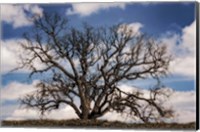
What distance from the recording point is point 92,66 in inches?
219

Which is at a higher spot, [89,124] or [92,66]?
[92,66]

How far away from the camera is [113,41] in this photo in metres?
5.50

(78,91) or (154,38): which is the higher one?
(154,38)

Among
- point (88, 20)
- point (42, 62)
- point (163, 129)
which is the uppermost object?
point (88, 20)

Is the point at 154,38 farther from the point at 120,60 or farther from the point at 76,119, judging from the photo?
the point at 76,119

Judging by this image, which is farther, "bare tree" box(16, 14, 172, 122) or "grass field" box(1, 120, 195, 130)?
"bare tree" box(16, 14, 172, 122)

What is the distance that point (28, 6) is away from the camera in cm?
562

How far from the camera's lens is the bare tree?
5.44m

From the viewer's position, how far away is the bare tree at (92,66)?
544 centimetres

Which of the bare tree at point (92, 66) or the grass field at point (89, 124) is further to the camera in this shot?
the bare tree at point (92, 66)

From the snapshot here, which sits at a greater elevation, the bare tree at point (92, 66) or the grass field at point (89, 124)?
the bare tree at point (92, 66)

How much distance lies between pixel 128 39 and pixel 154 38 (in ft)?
0.72

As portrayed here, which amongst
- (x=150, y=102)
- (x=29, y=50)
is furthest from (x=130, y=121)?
(x=29, y=50)

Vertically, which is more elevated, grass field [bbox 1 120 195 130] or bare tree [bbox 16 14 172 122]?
bare tree [bbox 16 14 172 122]
